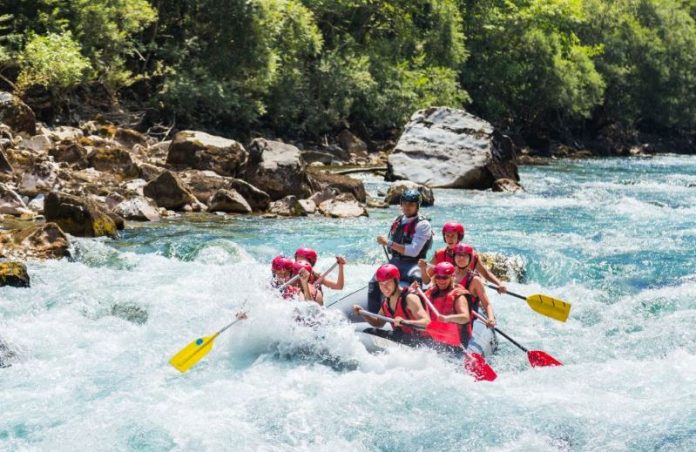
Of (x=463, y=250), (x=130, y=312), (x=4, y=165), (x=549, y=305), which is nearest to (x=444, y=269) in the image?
(x=463, y=250)

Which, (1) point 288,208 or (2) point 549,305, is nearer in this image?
(2) point 549,305

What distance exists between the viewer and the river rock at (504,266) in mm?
11109

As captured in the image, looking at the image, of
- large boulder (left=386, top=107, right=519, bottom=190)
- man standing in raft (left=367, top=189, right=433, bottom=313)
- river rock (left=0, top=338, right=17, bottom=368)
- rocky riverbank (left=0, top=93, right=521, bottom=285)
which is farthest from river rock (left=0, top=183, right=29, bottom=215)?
large boulder (left=386, top=107, right=519, bottom=190)

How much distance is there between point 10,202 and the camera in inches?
532

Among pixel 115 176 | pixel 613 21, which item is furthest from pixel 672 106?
pixel 115 176

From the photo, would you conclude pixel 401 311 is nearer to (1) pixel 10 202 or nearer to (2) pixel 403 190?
(1) pixel 10 202

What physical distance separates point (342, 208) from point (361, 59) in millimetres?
13442

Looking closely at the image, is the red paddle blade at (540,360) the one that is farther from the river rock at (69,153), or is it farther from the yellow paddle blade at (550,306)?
the river rock at (69,153)

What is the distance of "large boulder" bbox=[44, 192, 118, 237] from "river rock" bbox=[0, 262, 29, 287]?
105 inches

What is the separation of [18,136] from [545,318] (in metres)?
11.4

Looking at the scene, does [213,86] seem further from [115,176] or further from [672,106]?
[672,106]

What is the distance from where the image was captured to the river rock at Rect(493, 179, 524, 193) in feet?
64.1

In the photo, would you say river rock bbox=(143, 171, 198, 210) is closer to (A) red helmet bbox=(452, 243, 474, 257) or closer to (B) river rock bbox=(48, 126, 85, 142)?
(B) river rock bbox=(48, 126, 85, 142)

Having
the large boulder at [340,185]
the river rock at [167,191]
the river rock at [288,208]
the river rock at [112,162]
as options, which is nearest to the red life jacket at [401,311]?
the river rock at [288,208]
